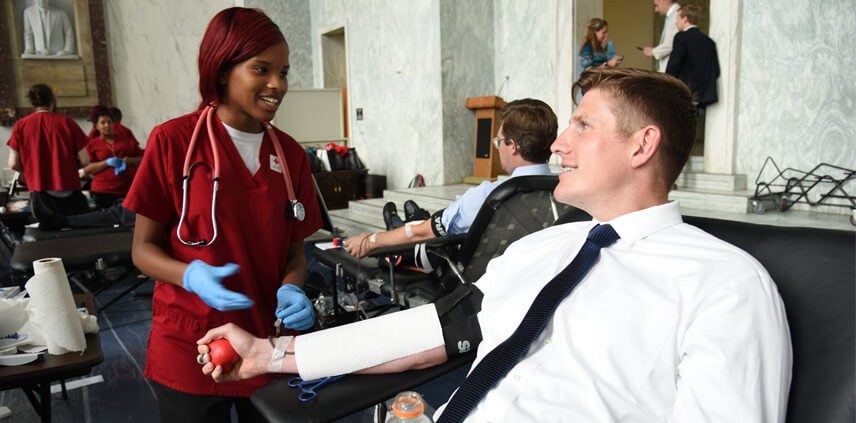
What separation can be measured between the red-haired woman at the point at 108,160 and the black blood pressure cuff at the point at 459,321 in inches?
170

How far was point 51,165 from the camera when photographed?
4.54 m

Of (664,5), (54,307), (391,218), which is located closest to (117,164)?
(391,218)

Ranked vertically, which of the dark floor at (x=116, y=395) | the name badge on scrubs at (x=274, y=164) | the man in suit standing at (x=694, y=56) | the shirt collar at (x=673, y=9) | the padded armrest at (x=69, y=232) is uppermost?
the shirt collar at (x=673, y=9)

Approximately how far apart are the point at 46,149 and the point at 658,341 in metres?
4.94

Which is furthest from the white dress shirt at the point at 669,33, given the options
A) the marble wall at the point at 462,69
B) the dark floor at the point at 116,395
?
the dark floor at the point at 116,395

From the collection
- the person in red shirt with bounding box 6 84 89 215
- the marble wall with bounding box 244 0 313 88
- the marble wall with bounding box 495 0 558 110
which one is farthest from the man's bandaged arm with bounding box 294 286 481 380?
the marble wall with bounding box 244 0 313 88

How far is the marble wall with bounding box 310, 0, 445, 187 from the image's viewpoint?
6.57 meters

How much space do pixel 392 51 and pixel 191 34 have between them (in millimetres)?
3530

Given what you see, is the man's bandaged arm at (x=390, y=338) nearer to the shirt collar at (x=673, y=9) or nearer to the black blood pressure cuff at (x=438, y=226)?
the black blood pressure cuff at (x=438, y=226)

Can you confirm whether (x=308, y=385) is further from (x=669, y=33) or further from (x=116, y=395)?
(x=669, y=33)

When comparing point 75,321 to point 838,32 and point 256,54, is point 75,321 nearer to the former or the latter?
point 256,54

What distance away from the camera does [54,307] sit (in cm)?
148

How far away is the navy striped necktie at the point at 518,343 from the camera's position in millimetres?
1033

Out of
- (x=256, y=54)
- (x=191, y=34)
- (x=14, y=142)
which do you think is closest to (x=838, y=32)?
(x=256, y=54)
